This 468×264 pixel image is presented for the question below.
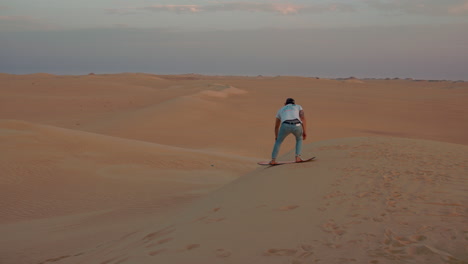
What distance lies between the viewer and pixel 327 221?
4.32m

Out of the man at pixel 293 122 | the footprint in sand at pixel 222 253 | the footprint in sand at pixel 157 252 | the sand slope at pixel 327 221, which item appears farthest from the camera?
the man at pixel 293 122

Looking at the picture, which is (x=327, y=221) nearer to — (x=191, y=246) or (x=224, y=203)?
(x=191, y=246)

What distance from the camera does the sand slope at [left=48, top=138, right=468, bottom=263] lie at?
3621 mm

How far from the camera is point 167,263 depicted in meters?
3.93

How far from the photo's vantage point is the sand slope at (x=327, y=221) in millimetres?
3621

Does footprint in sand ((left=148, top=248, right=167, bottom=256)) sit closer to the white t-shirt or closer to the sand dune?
the white t-shirt

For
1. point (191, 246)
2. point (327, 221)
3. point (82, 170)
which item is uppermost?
point (327, 221)

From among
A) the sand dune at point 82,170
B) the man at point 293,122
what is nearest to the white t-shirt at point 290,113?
the man at point 293,122

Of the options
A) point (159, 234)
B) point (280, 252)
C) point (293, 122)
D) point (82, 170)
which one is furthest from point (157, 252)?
point (82, 170)

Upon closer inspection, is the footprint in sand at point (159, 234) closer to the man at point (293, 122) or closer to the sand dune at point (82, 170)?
the man at point (293, 122)

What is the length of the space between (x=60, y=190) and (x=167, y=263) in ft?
20.2

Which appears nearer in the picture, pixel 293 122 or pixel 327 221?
pixel 327 221

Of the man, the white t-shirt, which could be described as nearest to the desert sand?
the man

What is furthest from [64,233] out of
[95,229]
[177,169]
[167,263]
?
[177,169]
